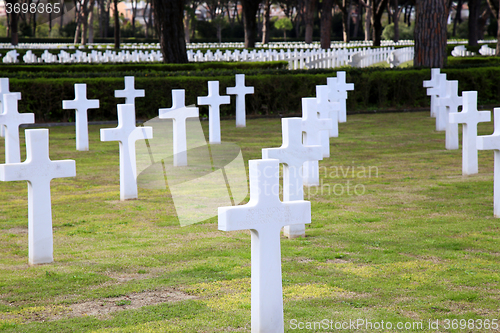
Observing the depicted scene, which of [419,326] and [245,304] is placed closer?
[419,326]

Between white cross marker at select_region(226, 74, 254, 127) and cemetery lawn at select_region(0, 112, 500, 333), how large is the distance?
18.0ft

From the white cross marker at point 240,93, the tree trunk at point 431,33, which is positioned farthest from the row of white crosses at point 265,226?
the tree trunk at point 431,33

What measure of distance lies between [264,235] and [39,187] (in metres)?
2.15

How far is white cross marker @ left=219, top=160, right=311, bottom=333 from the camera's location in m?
3.00

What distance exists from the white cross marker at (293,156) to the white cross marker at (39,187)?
64.0 inches

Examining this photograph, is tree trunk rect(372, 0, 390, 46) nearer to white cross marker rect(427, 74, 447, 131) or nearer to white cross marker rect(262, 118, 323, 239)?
white cross marker rect(427, 74, 447, 131)

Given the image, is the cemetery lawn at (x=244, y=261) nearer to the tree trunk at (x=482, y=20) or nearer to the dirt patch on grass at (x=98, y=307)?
the dirt patch on grass at (x=98, y=307)

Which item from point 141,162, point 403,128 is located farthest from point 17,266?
point 403,128

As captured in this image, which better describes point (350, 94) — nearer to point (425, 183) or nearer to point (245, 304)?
point (425, 183)

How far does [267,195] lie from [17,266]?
2434 millimetres

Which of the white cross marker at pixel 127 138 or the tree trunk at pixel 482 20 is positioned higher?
the tree trunk at pixel 482 20

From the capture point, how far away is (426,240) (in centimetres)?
505

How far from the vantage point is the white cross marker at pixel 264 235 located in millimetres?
2996

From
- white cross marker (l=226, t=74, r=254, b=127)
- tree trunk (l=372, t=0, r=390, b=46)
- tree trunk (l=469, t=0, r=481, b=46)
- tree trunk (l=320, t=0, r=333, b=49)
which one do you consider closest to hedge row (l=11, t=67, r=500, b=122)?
white cross marker (l=226, t=74, r=254, b=127)
